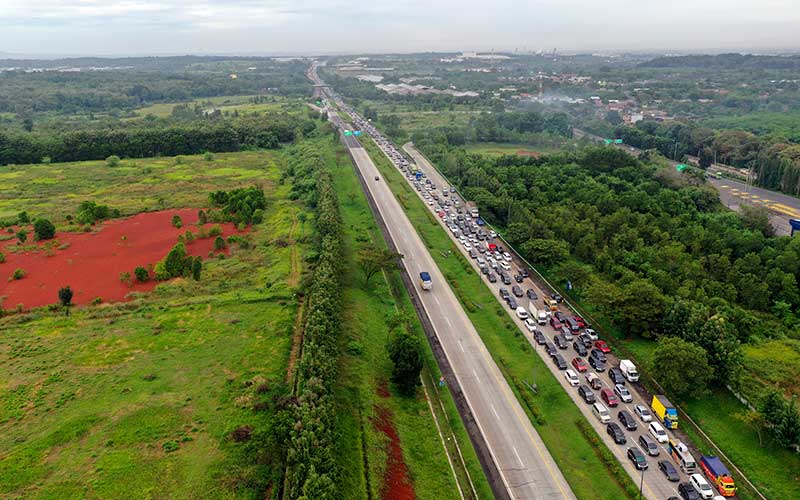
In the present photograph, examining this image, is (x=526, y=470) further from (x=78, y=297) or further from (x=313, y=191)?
(x=313, y=191)

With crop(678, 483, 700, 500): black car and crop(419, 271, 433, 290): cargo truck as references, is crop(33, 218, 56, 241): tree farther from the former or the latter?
crop(678, 483, 700, 500): black car

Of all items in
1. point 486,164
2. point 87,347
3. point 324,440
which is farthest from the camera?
point 486,164

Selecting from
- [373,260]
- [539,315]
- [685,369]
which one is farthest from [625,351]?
[373,260]

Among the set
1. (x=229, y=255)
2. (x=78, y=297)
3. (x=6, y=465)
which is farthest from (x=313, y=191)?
(x=6, y=465)

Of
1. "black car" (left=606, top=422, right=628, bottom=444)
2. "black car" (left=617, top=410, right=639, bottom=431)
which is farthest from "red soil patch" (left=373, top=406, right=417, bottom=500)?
"black car" (left=617, top=410, right=639, bottom=431)

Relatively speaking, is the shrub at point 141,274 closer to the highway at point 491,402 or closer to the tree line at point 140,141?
the highway at point 491,402

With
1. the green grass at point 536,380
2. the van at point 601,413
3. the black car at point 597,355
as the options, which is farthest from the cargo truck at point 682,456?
the black car at point 597,355

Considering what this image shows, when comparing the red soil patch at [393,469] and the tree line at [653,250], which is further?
the tree line at [653,250]
